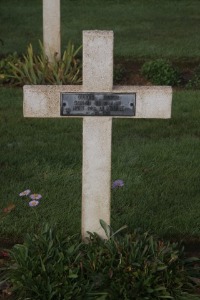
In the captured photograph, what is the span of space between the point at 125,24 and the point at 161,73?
204 inches

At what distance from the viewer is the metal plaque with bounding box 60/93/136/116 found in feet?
13.6

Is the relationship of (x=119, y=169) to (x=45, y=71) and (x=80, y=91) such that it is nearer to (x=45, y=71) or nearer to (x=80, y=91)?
(x=80, y=91)

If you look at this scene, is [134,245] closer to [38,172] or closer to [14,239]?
[14,239]

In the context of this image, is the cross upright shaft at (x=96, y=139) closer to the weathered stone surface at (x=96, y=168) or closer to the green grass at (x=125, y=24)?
the weathered stone surface at (x=96, y=168)

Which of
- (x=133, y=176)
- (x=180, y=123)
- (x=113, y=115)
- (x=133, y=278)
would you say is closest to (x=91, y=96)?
(x=113, y=115)

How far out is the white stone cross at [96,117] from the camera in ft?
13.4

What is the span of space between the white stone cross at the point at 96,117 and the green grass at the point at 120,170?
753 millimetres

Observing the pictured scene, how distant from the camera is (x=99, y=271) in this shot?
158 inches

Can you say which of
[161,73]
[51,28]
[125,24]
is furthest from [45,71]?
[125,24]

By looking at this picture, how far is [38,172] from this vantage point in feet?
19.9

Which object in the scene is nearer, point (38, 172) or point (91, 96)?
point (91, 96)

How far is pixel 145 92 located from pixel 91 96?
299mm

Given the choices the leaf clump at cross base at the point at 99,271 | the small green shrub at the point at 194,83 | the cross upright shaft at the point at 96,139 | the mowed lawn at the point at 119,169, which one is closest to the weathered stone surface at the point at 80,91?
the cross upright shaft at the point at 96,139

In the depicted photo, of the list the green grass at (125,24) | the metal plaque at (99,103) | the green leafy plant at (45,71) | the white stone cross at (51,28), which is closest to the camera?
the metal plaque at (99,103)
